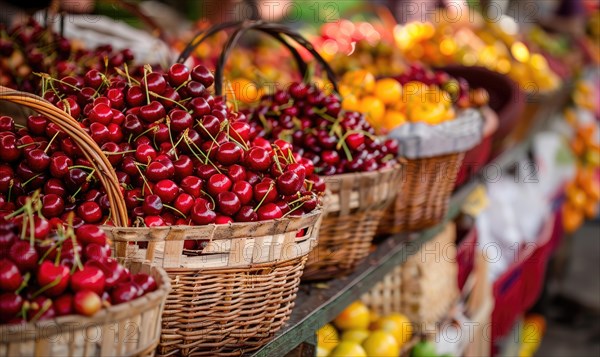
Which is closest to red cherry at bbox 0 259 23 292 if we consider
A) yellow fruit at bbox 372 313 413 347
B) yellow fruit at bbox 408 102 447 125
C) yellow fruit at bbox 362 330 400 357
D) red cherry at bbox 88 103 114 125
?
red cherry at bbox 88 103 114 125

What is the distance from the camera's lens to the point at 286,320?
1.46 metres

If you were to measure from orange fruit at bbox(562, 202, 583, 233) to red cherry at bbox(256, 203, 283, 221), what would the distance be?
3.83 metres

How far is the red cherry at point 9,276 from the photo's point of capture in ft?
2.89

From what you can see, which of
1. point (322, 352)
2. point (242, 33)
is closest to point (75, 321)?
point (242, 33)

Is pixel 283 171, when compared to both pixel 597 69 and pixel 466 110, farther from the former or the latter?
pixel 597 69

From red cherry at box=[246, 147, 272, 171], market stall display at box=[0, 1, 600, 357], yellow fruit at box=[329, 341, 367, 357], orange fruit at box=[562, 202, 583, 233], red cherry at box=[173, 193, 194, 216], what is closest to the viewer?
market stall display at box=[0, 1, 600, 357]

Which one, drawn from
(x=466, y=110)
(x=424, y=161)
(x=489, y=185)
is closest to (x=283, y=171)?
(x=424, y=161)

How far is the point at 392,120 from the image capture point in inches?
87.3

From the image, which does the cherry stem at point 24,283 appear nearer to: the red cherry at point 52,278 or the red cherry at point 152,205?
the red cherry at point 52,278

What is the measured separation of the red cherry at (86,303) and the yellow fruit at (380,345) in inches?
48.8

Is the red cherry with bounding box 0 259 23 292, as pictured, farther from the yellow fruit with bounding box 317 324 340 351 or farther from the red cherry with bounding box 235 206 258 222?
the yellow fruit with bounding box 317 324 340 351

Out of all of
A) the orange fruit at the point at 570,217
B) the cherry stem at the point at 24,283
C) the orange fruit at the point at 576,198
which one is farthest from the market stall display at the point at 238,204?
the orange fruit at the point at 576,198

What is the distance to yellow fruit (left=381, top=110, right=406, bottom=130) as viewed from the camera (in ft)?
7.22

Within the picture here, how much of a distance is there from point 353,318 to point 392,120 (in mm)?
653
